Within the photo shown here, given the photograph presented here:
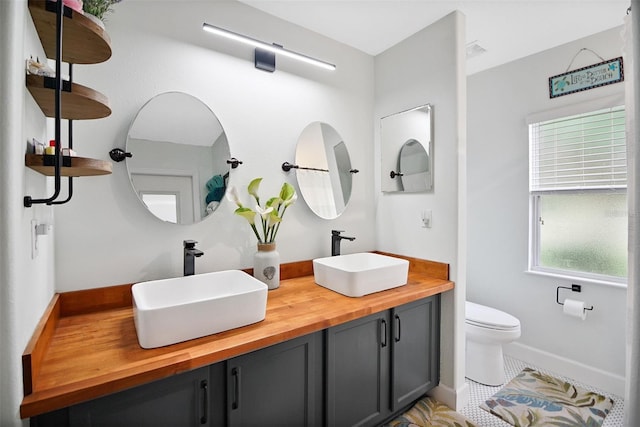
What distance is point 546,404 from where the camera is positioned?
2.02 meters

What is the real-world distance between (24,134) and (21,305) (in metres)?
0.48

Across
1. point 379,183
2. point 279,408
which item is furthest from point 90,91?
point 379,183

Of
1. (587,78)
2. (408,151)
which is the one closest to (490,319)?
(408,151)

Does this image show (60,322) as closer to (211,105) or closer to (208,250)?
(208,250)

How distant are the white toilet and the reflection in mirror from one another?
1089mm

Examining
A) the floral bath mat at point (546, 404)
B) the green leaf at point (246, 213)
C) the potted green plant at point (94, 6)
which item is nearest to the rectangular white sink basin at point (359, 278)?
the green leaf at point (246, 213)

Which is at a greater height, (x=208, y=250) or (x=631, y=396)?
(x=208, y=250)

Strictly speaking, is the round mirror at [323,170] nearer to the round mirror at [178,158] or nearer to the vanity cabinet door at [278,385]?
the round mirror at [178,158]

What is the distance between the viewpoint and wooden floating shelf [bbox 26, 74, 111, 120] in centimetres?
88

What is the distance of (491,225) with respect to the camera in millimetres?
2842

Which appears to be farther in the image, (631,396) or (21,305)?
(631,396)

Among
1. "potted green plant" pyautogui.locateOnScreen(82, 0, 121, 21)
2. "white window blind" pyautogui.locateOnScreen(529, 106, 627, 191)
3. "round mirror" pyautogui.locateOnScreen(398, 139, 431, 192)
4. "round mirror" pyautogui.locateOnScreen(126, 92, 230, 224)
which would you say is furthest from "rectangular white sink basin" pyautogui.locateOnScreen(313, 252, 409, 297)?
"white window blind" pyautogui.locateOnScreen(529, 106, 627, 191)

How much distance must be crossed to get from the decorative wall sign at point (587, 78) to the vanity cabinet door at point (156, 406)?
3045 mm

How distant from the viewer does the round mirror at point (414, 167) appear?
84.0 inches
